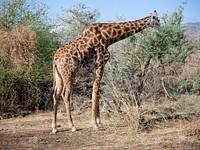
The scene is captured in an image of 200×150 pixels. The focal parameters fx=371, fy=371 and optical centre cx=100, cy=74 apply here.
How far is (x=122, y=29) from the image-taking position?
9.49 metres

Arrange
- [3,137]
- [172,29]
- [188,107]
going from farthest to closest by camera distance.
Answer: [172,29] → [188,107] → [3,137]

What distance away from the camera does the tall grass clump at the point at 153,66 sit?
364 inches

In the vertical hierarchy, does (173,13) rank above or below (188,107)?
above

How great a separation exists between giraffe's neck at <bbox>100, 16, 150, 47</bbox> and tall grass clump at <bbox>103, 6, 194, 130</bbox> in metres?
0.28

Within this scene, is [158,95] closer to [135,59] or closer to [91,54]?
[135,59]

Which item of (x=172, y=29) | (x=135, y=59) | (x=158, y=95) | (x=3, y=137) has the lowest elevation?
(x=3, y=137)

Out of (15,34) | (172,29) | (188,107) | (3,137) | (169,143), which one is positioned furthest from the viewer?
(15,34)

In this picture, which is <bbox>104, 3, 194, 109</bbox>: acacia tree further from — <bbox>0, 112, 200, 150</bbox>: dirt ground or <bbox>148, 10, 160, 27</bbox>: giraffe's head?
<bbox>0, 112, 200, 150</bbox>: dirt ground

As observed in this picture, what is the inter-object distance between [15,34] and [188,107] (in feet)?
18.7

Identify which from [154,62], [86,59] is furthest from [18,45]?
[154,62]

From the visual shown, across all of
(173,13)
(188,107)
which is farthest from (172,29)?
(188,107)

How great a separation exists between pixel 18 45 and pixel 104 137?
487cm

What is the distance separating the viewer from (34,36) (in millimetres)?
11516

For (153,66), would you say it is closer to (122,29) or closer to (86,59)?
(122,29)
